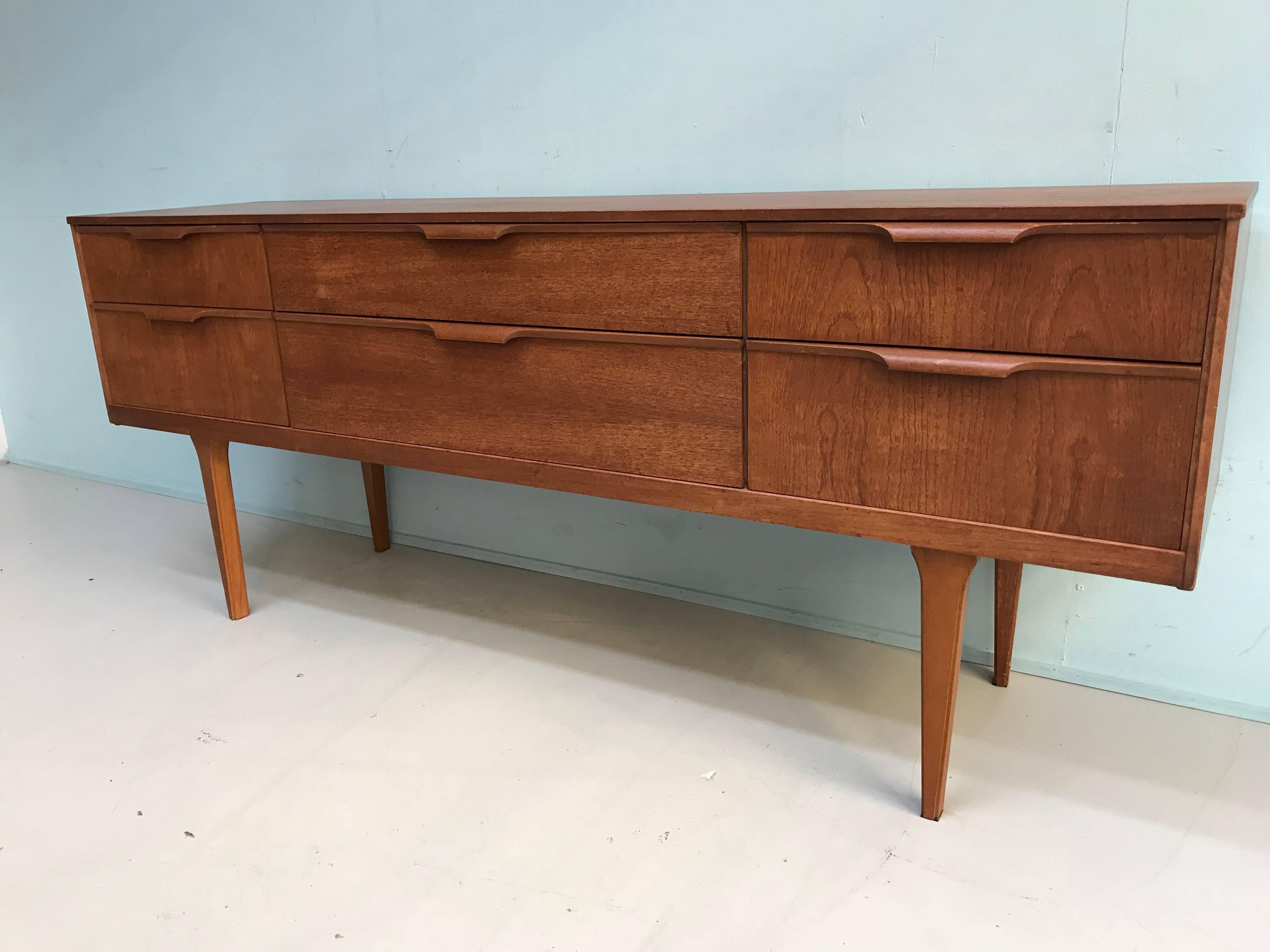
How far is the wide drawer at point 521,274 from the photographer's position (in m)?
1.33

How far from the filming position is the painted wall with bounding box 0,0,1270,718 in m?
1.51

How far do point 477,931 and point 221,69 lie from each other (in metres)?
2.15

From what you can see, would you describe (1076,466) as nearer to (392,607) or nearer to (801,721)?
(801,721)

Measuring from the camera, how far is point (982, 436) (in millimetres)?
1208

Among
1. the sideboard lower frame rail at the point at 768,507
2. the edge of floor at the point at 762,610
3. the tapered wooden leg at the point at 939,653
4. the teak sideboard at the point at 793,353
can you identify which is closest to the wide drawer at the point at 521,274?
the teak sideboard at the point at 793,353

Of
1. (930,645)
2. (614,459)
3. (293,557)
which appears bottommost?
(293,557)

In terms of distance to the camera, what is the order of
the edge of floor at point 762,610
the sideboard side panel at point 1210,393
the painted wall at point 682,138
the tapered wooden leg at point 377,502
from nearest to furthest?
1. the sideboard side panel at point 1210,393
2. the painted wall at point 682,138
3. the edge of floor at point 762,610
4. the tapered wooden leg at point 377,502

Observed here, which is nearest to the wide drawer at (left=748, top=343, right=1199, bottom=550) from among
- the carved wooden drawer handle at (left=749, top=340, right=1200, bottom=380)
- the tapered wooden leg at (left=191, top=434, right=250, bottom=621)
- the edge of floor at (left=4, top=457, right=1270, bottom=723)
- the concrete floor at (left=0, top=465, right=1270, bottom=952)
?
the carved wooden drawer handle at (left=749, top=340, right=1200, bottom=380)

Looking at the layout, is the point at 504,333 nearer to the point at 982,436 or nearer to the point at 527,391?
the point at 527,391

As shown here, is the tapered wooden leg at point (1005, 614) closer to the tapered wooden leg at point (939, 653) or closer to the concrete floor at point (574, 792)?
the concrete floor at point (574, 792)

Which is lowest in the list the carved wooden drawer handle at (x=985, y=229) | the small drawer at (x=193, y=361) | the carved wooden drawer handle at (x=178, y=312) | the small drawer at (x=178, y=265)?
the small drawer at (x=193, y=361)

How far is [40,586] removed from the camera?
2.35 m

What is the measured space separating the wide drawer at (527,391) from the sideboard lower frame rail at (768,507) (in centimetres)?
2

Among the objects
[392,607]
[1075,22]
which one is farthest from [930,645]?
[392,607]
